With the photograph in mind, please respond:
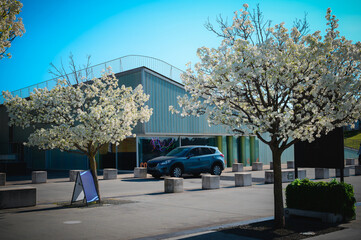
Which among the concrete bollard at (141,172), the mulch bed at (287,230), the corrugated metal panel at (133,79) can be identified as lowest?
the mulch bed at (287,230)

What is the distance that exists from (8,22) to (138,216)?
229 inches

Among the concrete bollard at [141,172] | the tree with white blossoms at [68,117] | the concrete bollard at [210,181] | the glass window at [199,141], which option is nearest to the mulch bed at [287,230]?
the tree with white blossoms at [68,117]

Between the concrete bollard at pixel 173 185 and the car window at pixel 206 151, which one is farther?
the car window at pixel 206 151

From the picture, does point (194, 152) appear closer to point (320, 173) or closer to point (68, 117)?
point (320, 173)

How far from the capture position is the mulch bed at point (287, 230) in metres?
6.89

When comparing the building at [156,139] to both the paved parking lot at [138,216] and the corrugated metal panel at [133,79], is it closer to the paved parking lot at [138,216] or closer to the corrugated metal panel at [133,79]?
the corrugated metal panel at [133,79]

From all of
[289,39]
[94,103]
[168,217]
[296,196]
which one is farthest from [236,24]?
[94,103]

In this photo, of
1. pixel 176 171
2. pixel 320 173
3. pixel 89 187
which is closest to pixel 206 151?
pixel 176 171

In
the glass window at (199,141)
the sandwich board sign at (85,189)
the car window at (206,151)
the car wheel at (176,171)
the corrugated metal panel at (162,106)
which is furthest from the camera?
the glass window at (199,141)

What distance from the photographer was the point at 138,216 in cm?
916

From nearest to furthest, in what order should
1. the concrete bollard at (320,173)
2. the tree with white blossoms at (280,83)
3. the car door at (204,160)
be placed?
the tree with white blossoms at (280,83) → the concrete bollard at (320,173) → the car door at (204,160)

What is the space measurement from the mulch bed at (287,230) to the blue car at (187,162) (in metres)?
11.7

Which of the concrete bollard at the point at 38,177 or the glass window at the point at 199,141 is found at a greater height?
the glass window at the point at 199,141

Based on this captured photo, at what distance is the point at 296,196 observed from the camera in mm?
8445
